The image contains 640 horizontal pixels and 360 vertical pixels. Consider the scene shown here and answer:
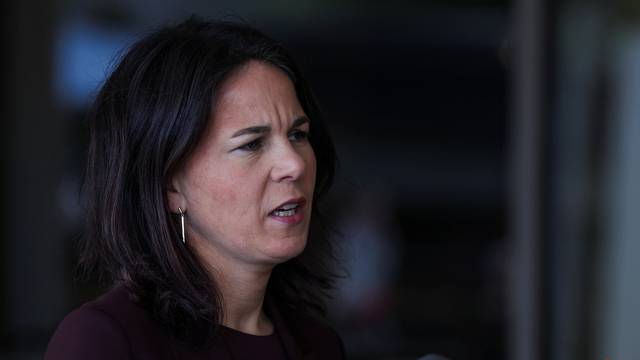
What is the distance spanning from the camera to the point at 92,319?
1.70 m

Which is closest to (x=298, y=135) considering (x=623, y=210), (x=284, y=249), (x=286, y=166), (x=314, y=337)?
(x=286, y=166)

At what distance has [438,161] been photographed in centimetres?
1514

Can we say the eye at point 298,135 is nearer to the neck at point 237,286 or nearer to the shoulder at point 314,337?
the neck at point 237,286

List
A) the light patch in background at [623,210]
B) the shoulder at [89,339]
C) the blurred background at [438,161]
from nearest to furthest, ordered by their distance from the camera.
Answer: the shoulder at [89,339], the blurred background at [438,161], the light patch in background at [623,210]

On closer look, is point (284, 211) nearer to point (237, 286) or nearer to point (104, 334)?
point (237, 286)

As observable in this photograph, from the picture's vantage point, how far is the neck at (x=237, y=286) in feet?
6.16

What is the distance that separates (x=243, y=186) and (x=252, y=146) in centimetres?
7

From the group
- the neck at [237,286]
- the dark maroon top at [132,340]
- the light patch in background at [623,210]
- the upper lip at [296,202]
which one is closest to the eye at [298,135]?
the upper lip at [296,202]

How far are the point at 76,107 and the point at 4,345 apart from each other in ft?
21.6

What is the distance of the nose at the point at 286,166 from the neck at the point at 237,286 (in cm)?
16

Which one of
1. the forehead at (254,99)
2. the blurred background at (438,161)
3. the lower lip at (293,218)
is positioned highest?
the forehead at (254,99)

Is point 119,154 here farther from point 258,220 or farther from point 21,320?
point 21,320

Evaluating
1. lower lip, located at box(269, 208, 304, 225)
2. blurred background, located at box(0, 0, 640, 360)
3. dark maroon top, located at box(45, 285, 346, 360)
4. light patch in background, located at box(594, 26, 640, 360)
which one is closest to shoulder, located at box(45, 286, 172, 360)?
dark maroon top, located at box(45, 285, 346, 360)

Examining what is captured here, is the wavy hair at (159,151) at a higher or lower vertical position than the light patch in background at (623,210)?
higher
